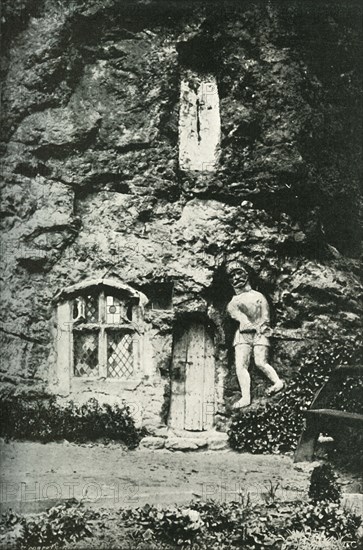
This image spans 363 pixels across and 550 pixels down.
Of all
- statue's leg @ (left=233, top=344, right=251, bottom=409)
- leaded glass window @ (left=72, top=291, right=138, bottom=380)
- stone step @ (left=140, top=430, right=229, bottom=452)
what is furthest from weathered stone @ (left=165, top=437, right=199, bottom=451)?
leaded glass window @ (left=72, top=291, right=138, bottom=380)

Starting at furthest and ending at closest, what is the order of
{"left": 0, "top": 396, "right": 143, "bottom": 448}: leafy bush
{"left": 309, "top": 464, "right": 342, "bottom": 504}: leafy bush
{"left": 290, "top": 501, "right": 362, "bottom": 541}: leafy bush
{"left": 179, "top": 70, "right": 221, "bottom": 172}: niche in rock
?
{"left": 179, "top": 70, "right": 221, "bottom": 172}: niche in rock → {"left": 0, "top": 396, "right": 143, "bottom": 448}: leafy bush → {"left": 309, "top": 464, "right": 342, "bottom": 504}: leafy bush → {"left": 290, "top": 501, "right": 362, "bottom": 541}: leafy bush

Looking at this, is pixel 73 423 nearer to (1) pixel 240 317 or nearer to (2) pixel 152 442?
(2) pixel 152 442

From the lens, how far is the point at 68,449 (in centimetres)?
685

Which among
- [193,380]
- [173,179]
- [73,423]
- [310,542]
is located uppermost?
[173,179]

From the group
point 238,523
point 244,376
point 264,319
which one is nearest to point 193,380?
point 244,376

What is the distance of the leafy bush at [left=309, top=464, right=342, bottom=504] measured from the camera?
6.54 m

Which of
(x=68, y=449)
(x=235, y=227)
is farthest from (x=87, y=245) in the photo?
(x=68, y=449)

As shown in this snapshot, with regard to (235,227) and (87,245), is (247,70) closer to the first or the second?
(235,227)

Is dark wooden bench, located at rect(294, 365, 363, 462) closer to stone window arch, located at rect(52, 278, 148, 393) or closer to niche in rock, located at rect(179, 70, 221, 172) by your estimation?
stone window arch, located at rect(52, 278, 148, 393)

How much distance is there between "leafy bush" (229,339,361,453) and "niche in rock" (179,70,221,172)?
208cm

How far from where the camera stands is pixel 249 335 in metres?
7.09

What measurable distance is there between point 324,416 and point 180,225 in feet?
7.12

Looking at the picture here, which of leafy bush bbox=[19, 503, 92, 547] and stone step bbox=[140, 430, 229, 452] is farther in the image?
stone step bbox=[140, 430, 229, 452]

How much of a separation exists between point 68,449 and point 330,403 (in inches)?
93.4
